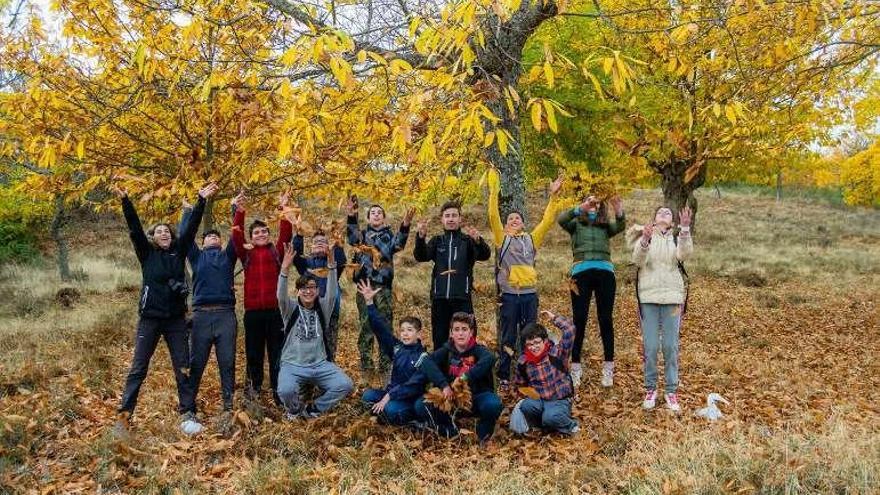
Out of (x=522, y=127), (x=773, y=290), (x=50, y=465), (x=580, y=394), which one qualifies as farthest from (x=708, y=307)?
(x=50, y=465)

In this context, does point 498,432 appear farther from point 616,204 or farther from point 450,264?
point 616,204

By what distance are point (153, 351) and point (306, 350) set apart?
54.6 inches

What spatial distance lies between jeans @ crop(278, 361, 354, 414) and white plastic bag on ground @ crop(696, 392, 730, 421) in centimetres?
339

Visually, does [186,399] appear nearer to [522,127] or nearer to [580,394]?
[580,394]

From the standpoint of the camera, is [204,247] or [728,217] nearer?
A: [204,247]


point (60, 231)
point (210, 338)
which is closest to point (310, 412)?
point (210, 338)

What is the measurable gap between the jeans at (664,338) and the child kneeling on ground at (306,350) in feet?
9.70

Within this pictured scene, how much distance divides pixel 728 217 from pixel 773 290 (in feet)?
74.7

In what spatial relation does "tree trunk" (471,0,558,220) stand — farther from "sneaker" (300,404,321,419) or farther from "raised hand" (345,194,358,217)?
"sneaker" (300,404,321,419)

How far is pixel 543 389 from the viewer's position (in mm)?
5500

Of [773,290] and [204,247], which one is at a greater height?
[204,247]

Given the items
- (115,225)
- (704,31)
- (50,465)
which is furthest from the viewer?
(115,225)

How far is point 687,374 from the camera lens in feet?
25.7

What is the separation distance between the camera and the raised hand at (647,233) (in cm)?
591
